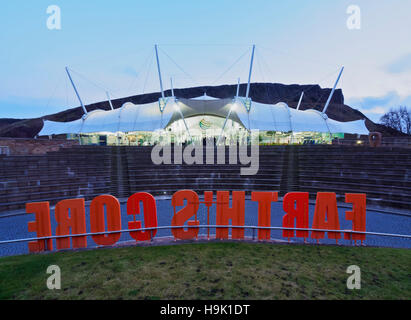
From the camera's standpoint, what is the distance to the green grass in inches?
152

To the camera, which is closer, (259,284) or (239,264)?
(259,284)

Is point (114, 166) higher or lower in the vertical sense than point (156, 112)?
lower

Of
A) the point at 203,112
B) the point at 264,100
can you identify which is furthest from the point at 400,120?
the point at 264,100

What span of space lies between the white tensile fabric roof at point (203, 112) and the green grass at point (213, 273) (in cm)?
2769

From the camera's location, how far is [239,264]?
16.3ft

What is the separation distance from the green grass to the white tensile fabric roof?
27.7 m

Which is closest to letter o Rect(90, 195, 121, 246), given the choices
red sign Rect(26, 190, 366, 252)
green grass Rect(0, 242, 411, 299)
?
red sign Rect(26, 190, 366, 252)

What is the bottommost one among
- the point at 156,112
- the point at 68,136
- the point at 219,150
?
the point at 219,150

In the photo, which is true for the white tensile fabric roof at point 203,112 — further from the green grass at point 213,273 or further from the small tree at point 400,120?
the small tree at point 400,120

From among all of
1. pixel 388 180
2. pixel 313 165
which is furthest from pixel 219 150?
pixel 388 180
